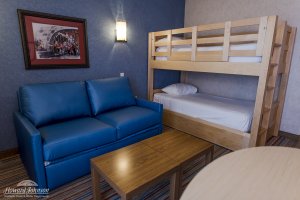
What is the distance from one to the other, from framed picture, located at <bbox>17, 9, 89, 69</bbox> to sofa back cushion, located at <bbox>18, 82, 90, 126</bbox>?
Answer: 422 millimetres

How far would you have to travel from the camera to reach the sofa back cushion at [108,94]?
2.31 m

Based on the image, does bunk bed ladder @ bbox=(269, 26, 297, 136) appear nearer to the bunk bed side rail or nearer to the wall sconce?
the bunk bed side rail

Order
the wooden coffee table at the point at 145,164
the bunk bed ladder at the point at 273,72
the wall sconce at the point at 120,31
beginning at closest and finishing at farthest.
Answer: the wooden coffee table at the point at 145,164 < the bunk bed ladder at the point at 273,72 < the wall sconce at the point at 120,31

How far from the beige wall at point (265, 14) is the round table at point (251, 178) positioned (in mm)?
2038

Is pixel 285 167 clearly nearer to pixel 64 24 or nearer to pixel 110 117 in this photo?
pixel 110 117

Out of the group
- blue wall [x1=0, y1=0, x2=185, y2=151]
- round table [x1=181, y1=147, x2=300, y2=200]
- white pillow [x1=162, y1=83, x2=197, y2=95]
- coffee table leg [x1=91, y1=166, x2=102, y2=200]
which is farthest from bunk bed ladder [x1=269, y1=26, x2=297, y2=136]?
coffee table leg [x1=91, y1=166, x2=102, y2=200]

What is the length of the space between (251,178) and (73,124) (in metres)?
1.68

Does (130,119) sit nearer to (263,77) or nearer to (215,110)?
(215,110)

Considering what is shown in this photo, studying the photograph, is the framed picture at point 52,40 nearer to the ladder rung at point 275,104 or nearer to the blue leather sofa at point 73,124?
the blue leather sofa at point 73,124

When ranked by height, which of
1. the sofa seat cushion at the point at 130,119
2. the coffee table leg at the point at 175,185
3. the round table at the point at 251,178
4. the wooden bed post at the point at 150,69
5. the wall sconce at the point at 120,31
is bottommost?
the coffee table leg at the point at 175,185

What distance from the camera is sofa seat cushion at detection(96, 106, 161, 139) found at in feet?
6.77

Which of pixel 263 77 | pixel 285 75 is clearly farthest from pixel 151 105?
pixel 285 75

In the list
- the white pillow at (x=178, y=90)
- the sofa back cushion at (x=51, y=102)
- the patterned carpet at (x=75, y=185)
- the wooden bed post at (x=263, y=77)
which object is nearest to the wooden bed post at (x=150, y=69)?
the white pillow at (x=178, y=90)

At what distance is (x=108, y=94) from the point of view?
7.86 ft
